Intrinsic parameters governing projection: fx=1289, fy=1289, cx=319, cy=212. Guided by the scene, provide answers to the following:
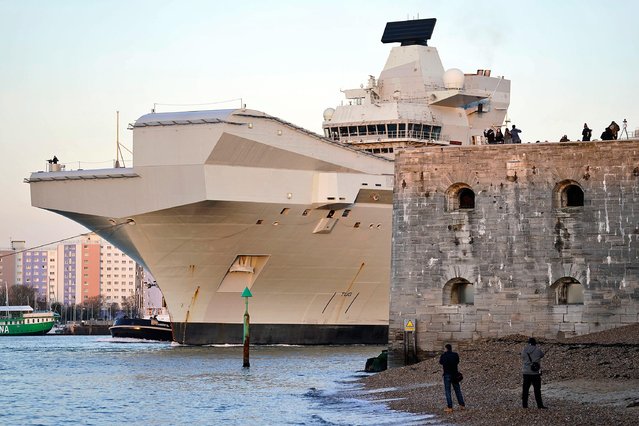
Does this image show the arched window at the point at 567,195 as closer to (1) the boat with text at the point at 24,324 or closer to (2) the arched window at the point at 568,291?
(2) the arched window at the point at 568,291

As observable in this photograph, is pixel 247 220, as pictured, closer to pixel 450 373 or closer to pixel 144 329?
pixel 450 373

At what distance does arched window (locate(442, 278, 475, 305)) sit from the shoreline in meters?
1.70

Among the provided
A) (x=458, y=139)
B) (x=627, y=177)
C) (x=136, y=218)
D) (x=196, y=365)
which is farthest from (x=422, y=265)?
(x=458, y=139)

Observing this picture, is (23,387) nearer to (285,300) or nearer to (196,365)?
(196,365)

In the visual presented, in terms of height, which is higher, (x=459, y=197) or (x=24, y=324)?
(x=459, y=197)

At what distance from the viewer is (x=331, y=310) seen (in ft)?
173

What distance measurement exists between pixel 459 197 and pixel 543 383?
9395 mm

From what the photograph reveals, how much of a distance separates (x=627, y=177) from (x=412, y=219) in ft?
19.0

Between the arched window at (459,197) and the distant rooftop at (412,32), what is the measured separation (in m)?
29.6

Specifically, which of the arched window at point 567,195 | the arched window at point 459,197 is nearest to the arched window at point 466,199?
the arched window at point 459,197

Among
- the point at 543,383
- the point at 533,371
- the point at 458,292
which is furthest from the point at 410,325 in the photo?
the point at 533,371

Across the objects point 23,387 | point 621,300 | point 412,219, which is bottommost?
point 23,387

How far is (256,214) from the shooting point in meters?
46.7

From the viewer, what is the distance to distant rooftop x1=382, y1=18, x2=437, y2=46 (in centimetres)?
6206
